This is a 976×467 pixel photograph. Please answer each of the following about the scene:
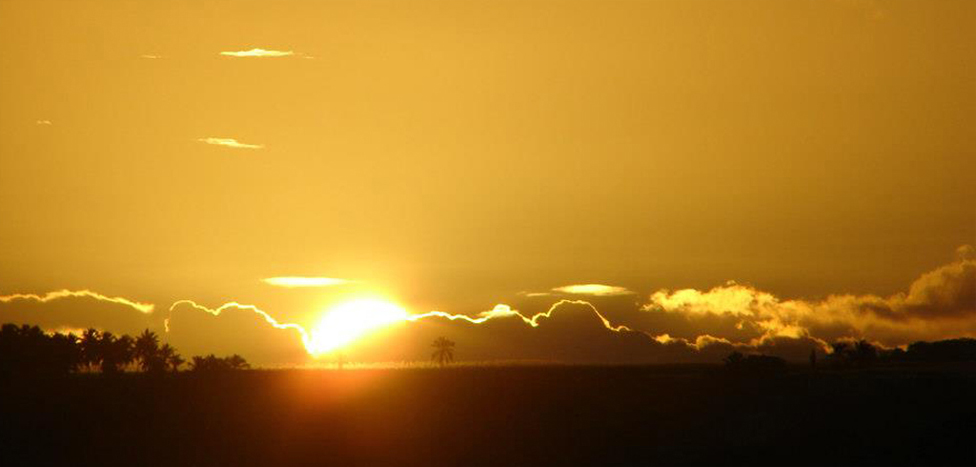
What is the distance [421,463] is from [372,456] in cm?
801

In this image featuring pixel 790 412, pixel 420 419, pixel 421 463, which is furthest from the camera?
pixel 420 419

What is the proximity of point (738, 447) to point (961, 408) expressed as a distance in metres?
21.7

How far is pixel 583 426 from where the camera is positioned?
559 ft

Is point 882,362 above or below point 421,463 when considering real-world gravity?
above

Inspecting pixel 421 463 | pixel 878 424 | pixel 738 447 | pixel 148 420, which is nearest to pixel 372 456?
pixel 421 463

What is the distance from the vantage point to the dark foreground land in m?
146

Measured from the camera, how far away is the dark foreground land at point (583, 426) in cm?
14650

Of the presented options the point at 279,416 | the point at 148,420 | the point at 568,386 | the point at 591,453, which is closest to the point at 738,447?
the point at 591,453

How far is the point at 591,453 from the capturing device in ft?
535

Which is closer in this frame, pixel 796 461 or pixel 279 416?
pixel 796 461

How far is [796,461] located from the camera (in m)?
144

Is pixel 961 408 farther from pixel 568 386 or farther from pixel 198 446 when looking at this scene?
pixel 198 446

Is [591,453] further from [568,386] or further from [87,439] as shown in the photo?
[87,439]

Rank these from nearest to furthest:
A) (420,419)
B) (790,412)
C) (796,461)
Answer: (796,461) < (790,412) < (420,419)
